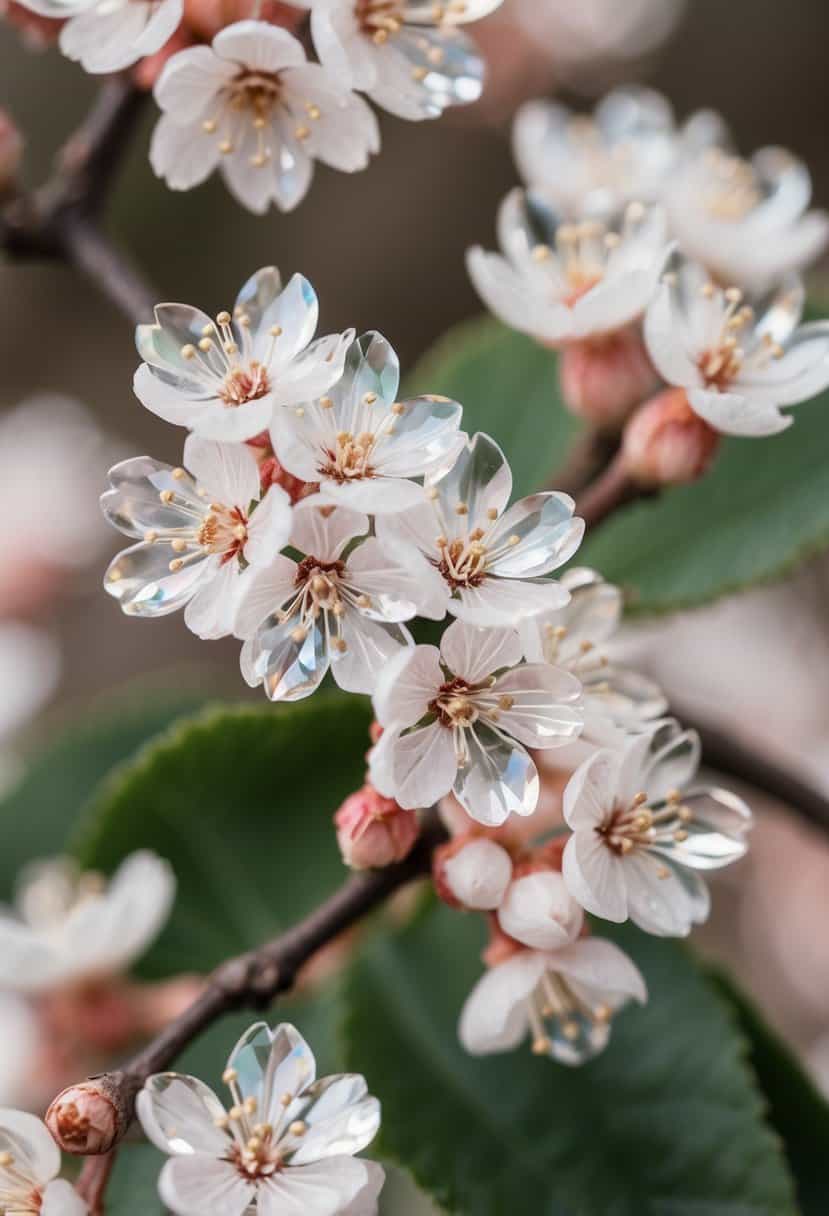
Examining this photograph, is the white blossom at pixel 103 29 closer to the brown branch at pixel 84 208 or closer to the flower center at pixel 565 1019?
the brown branch at pixel 84 208

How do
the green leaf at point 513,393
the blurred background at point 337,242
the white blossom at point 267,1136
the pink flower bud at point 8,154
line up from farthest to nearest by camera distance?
1. the blurred background at point 337,242
2. the green leaf at point 513,393
3. the pink flower bud at point 8,154
4. the white blossom at point 267,1136

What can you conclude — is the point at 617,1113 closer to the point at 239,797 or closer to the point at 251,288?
the point at 239,797

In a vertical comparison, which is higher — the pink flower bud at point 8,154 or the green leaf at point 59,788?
the pink flower bud at point 8,154

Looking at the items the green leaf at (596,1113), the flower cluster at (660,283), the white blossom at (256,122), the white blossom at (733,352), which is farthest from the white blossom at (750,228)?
the green leaf at (596,1113)

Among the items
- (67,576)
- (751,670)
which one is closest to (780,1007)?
(751,670)

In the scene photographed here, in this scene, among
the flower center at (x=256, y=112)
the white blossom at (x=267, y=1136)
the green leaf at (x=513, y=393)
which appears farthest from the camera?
the green leaf at (x=513, y=393)

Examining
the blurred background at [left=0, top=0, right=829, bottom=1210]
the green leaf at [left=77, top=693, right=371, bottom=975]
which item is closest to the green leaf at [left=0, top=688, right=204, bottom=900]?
the green leaf at [left=77, top=693, right=371, bottom=975]
